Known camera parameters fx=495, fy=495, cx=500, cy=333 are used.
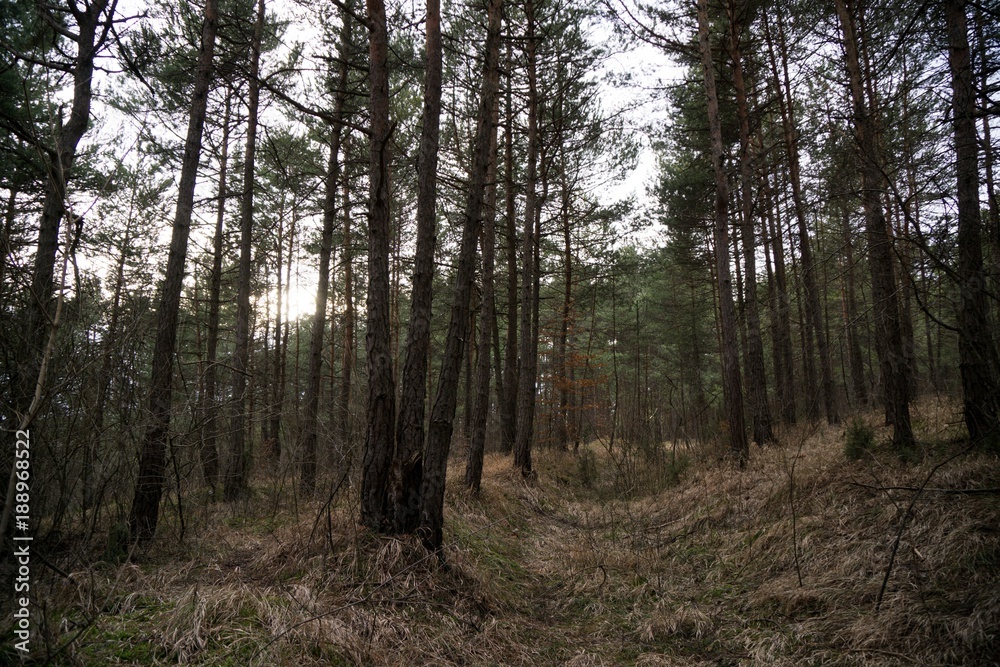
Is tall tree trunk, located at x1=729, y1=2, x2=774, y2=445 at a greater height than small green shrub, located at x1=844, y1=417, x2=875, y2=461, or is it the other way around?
tall tree trunk, located at x1=729, y1=2, x2=774, y2=445

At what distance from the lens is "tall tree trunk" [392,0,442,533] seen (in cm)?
449

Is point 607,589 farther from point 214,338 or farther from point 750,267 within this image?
point 214,338

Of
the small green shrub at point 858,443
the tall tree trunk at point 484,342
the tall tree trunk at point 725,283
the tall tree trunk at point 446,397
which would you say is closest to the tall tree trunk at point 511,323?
the tall tree trunk at point 484,342

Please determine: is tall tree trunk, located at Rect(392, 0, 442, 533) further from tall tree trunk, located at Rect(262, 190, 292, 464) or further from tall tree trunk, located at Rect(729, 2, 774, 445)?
tall tree trunk, located at Rect(729, 2, 774, 445)

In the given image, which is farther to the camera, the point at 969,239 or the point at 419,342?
the point at 419,342

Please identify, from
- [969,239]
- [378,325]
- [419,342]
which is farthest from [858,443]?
[378,325]

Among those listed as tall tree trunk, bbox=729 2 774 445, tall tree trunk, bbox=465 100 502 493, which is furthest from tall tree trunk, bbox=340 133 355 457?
tall tree trunk, bbox=729 2 774 445

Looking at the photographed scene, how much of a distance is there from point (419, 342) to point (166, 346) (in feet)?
9.09

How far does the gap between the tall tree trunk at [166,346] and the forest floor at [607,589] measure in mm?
378

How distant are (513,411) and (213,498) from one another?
7039 mm

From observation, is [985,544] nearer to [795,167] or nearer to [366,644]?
[366,644]

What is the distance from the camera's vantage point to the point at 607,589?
4789 millimetres

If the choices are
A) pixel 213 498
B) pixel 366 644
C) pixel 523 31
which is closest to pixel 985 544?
pixel 366 644

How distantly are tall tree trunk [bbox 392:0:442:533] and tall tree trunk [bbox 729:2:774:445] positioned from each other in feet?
22.9
